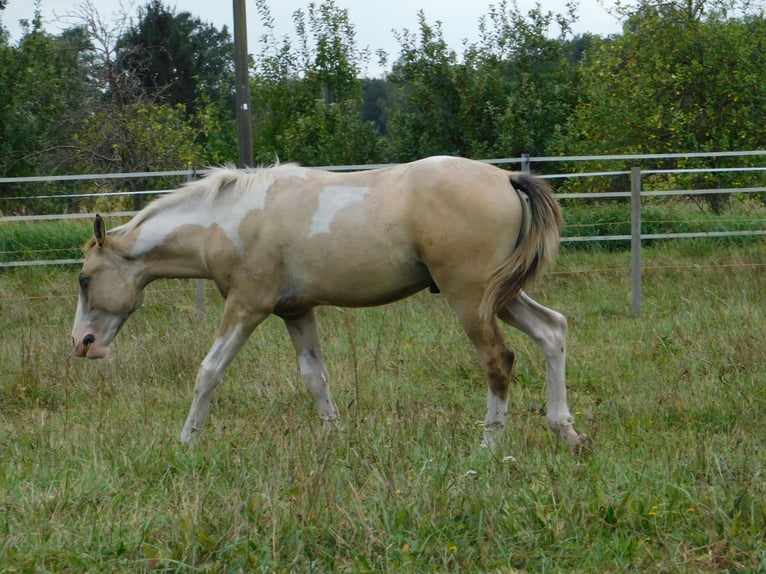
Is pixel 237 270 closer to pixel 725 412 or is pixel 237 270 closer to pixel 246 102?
pixel 725 412

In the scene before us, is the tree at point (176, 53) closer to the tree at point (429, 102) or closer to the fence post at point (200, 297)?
the tree at point (429, 102)

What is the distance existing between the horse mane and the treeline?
850 centimetres

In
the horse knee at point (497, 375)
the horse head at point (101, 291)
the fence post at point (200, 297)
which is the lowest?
the fence post at point (200, 297)

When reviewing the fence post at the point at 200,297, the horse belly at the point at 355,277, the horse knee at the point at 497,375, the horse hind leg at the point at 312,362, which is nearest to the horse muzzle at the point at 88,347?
the horse hind leg at the point at 312,362

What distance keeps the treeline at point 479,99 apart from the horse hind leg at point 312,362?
8502 mm

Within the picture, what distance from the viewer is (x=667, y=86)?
564 inches

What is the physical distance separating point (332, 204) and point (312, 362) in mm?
1064

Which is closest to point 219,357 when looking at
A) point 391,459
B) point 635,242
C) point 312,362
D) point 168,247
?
point 312,362

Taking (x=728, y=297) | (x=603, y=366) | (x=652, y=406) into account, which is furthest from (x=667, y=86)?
(x=652, y=406)

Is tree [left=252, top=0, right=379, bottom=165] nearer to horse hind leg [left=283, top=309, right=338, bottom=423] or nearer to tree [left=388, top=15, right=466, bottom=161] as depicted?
tree [left=388, top=15, right=466, bottom=161]

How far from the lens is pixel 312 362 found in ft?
21.1

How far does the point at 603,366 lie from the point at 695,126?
26.6ft

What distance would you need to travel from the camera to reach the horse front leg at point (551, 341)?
5.61 meters

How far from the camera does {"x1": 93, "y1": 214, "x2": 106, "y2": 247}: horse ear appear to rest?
21.0ft
